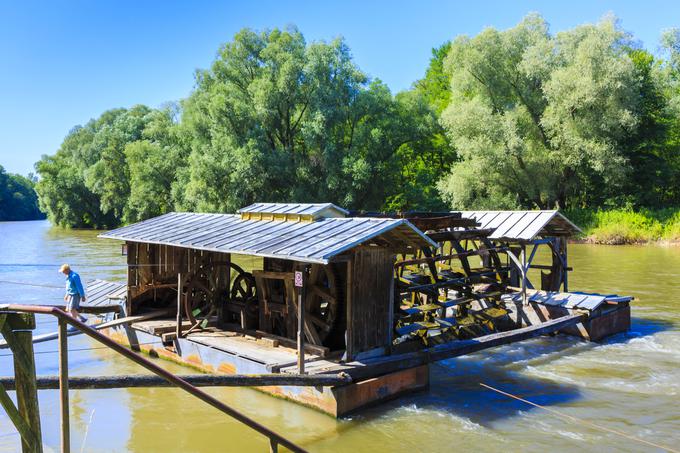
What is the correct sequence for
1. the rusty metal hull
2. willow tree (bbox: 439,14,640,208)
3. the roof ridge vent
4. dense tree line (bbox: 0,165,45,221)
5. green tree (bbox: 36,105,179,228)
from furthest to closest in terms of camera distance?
1. dense tree line (bbox: 0,165,45,221)
2. green tree (bbox: 36,105,179,228)
3. willow tree (bbox: 439,14,640,208)
4. the roof ridge vent
5. the rusty metal hull

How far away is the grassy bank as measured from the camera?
35.1m

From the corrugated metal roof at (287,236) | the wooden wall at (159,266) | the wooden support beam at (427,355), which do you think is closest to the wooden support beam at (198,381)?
the wooden support beam at (427,355)

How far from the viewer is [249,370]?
10.6 metres

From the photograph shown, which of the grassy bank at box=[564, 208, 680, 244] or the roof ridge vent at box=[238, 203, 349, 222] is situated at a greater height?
the roof ridge vent at box=[238, 203, 349, 222]

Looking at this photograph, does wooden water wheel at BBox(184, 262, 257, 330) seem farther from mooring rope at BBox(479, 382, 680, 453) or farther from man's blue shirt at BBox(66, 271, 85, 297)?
mooring rope at BBox(479, 382, 680, 453)

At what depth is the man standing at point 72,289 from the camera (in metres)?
13.5

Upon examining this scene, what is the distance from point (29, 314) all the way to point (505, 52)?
36618mm

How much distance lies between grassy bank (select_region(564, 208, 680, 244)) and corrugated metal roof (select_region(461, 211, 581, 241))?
802 inches

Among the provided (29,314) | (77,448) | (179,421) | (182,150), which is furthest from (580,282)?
(182,150)

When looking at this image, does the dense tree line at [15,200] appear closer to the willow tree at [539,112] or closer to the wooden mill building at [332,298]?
the willow tree at [539,112]

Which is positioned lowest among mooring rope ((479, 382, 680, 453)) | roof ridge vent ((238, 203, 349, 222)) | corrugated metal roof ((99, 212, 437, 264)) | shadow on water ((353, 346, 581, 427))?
mooring rope ((479, 382, 680, 453))

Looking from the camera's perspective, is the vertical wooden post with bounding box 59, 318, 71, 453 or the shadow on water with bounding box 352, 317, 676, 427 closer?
the vertical wooden post with bounding box 59, 318, 71, 453

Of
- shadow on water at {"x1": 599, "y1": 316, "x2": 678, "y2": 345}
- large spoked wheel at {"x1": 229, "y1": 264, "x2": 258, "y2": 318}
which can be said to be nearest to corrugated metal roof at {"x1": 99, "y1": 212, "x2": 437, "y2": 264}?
large spoked wheel at {"x1": 229, "y1": 264, "x2": 258, "y2": 318}

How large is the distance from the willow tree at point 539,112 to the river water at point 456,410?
20.8m
